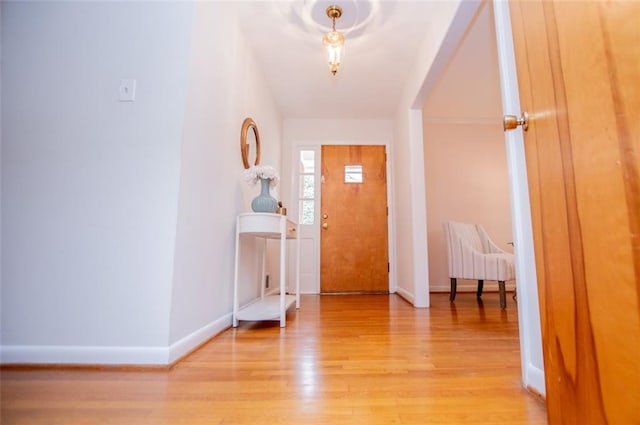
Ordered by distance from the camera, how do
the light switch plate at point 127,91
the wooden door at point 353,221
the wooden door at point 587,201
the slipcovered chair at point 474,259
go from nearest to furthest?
1. the wooden door at point 587,201
2. the light switch plate at point 127,91
3. the slipcovered chair at point 474,259
4. the wooden door at point 353,221

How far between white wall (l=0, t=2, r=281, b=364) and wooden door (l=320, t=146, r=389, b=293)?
2.29 metres

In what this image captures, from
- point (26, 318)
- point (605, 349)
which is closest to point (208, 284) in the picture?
point (26, 318)

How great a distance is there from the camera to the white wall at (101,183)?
50.2 inches

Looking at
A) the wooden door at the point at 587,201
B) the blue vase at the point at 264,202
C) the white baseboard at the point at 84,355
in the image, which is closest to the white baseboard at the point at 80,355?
the white baseboard at the point at 84,355

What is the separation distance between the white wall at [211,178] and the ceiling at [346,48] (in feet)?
0.99

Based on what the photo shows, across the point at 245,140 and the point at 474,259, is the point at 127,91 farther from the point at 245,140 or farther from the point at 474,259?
the point at 474,259

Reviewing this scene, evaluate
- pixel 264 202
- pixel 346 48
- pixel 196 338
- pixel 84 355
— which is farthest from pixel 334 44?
pixel 84 355

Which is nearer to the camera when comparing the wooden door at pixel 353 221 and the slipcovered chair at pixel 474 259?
the slipcovered chair at pixel 474 259

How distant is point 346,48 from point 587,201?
2.46 meters

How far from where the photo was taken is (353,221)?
376 cm

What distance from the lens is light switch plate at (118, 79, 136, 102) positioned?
4.54 ft

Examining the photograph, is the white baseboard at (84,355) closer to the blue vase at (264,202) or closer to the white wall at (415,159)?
the blue vase at (264,202)

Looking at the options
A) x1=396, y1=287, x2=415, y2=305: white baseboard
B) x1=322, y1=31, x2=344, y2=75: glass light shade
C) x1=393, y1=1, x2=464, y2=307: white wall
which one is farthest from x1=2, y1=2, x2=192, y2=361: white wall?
x1=396, y1=287, x2=415, y2=305: white baseboard

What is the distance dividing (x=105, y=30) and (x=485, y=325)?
9.02ft
